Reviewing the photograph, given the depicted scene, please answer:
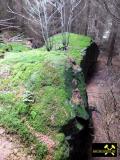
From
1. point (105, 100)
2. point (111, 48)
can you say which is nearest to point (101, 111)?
point (105, 100)

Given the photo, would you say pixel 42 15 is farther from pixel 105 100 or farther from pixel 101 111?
pixel 101 111

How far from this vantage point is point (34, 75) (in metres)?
5.23

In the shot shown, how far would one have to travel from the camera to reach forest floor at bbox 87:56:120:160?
6.63 metres

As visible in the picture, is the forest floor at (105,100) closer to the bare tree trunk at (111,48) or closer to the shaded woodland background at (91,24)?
the bare tree trunk at (111,48)

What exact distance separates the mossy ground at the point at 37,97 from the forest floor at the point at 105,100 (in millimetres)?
1615

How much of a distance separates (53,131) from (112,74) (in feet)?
25.0

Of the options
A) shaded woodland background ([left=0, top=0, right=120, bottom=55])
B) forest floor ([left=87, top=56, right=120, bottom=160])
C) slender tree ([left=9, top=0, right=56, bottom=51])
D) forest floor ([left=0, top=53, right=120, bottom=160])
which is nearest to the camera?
→ forest floor ([left=0, top=53, right=120, bottom=160])

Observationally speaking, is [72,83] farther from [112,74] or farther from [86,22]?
[86,22]

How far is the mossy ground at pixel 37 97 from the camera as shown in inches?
164

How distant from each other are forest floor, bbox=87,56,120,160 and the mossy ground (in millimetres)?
1615

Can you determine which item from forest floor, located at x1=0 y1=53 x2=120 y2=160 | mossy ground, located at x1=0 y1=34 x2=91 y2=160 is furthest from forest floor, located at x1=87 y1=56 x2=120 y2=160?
mossy ground, located at x1=0 y1=34 x2=91 y2=160

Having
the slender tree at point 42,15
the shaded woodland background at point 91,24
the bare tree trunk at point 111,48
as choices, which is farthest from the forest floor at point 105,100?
the slender tree at point 42,15

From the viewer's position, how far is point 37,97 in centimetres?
474

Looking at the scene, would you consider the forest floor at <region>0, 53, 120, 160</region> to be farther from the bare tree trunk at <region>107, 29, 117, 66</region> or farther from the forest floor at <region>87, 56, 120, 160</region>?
the bare tree trunk at <region>107, 29, 117, 66</region>
